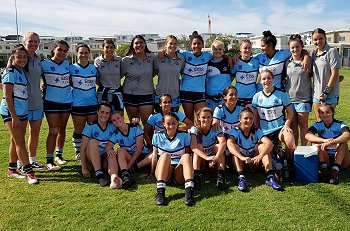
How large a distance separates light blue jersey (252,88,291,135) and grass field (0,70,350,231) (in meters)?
0.76

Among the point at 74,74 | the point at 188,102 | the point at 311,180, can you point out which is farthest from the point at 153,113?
the point at 311,180

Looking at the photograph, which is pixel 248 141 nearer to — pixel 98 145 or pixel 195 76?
pixel 195 76

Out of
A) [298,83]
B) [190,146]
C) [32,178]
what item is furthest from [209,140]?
[32,178]

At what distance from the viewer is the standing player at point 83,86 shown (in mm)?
5641

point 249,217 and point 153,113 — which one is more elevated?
point 153,113

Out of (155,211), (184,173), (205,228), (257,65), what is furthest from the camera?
(257,65)

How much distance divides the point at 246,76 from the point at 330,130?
1.52 metres

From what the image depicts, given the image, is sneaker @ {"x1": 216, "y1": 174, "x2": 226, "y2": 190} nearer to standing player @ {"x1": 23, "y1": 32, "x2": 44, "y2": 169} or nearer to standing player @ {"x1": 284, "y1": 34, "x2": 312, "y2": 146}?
standing player @ {"x1": 284, "y1": 34, "x2": 312, "y2": 146}

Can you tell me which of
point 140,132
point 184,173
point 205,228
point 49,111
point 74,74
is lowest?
point 205,228

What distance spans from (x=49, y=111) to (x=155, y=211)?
251 cm

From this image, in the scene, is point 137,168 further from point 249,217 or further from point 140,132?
point 249,217

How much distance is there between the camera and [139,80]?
A: 19.4 feet

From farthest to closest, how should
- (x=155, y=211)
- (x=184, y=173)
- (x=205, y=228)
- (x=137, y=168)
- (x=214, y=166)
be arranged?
(x=137, y=168), (x=214, y=166), (x=184, y=173), (x=155, y=211), (x=205, y=228)

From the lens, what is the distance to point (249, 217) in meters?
3.82
